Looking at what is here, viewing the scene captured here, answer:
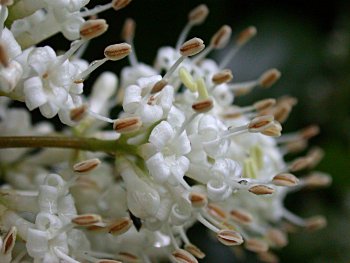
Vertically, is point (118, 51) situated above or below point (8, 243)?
above

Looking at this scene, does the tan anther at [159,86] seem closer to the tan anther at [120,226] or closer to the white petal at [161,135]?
the white petal at [161,135]

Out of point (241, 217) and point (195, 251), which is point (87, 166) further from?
point (241, 217)

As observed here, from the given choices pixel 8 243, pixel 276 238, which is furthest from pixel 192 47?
pixel 276 238

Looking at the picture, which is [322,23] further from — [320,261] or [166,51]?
[166,51]

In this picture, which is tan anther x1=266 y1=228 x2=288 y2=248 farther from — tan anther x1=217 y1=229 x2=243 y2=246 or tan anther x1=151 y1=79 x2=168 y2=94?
tan anther x1=151 y1=79 x2=168 y2=94

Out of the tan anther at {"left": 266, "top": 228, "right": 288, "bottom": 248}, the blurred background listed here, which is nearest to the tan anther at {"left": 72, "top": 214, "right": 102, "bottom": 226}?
the tan anther at {"left": 266, "top": 228, "right": 288, "bottom": 248}

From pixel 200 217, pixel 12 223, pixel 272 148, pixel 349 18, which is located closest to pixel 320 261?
pixel 272 148
